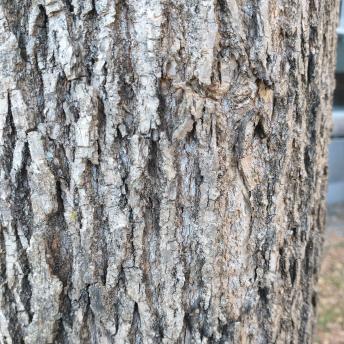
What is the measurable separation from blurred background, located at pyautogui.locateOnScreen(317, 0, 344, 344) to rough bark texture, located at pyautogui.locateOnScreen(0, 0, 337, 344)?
2732mm

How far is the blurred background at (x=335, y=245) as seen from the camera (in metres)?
3.78

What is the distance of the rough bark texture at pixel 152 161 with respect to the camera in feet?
3.47

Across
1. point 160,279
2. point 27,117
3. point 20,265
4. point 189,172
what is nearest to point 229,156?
point 189,172

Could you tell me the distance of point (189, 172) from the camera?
1.14 metres

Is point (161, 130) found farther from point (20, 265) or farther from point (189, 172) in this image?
point (20, 265)

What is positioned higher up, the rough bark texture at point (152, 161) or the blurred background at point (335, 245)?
the rough bark texture at point (152, 161)

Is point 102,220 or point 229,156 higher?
point 229,156

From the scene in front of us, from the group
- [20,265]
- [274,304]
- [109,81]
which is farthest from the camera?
[274,304]

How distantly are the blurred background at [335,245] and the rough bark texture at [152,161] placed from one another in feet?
8.96

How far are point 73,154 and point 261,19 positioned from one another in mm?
533

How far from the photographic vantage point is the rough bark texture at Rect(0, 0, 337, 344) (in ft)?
3.47

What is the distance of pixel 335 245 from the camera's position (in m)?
5.34

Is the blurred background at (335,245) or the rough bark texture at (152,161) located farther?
the blurred background at (335,245)

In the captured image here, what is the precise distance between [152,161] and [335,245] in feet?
15.4
